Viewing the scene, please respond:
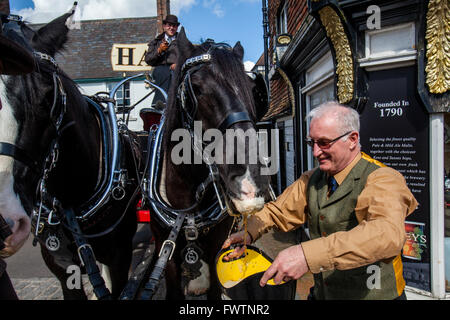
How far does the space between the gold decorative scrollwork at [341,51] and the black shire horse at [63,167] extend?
9.40ft

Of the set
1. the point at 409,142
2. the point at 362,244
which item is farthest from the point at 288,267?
the point at 409,142

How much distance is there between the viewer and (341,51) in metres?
3.68

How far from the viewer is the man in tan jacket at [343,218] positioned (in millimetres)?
1207

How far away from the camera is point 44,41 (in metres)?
1.98

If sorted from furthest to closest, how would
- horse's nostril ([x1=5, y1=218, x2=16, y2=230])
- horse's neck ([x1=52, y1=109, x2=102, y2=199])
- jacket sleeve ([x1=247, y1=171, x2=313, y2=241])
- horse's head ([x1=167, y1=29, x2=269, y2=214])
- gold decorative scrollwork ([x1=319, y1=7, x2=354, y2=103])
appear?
gold decorative scrollwork ([x1=319, y1=7, x2=354, y2=103]) → horse's neck ([x1=52, y1=109, x2=102, y2=199]) → jacket sleeve ([x1=247, y1=171, x2=313, y2=241]) → horse's head ([x1=167, y1=29, x2=269, y2=214]) → horse's nostril ([x1=5, y1=218, x2=16, y2=230])

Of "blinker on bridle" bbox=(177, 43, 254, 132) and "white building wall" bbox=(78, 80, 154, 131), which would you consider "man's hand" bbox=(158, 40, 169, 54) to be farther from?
"white building wall" bbox=(78, 80, 154, 131)

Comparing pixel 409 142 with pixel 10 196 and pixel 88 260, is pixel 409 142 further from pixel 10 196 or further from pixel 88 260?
pixel 10 196

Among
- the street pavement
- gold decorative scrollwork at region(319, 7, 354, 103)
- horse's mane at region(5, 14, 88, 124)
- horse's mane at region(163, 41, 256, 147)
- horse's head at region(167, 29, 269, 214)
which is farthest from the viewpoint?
the street pavement

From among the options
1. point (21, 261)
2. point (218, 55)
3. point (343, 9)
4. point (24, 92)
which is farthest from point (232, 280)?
point (21, 261)

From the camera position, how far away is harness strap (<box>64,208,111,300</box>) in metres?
1.96

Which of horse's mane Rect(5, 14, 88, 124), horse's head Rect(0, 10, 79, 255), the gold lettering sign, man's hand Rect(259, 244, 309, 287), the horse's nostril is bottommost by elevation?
man's hand Rect(259, 244, 309, 287)

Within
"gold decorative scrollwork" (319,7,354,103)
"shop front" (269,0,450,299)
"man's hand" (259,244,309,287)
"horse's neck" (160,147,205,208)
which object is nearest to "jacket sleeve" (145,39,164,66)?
"horse's neck" (160,147,205,208)

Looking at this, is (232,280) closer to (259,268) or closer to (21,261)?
(259,268)

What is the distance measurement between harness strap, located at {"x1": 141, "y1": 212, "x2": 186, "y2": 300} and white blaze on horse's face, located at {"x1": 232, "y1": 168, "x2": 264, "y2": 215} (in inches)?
31.7
